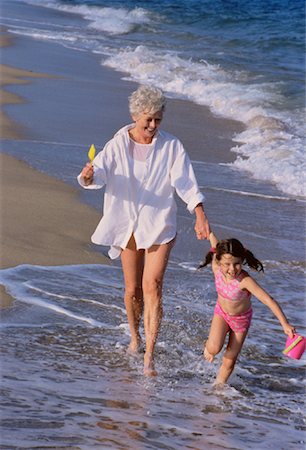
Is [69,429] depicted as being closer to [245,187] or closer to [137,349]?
[137,349]

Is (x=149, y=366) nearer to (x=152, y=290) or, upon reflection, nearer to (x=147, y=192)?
(x=152, y=290)

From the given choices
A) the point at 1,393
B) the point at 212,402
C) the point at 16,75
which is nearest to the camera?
the point at 1,393

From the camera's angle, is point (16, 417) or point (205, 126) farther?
point (205, 126)

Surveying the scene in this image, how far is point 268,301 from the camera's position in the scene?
5.50 meters

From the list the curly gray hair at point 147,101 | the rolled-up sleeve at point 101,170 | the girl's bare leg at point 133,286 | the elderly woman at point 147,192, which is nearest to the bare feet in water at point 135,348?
the girl's bare leg at point 133,286

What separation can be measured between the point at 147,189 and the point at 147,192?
2cm

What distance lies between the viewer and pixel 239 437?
16.4 ft

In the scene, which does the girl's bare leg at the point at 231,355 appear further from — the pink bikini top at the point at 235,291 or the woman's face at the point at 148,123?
the woman's face at the point at 148,123

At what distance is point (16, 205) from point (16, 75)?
9.09 meters

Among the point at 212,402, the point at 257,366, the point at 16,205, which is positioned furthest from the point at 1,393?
the point at 16,205

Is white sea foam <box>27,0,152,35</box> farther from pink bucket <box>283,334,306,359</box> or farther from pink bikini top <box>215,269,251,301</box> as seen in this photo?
pink bucket <box>283,334,306,359</box>

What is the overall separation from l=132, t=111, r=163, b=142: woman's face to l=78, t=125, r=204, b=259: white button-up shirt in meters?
0.08

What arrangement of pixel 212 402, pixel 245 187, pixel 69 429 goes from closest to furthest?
1. pixel 69 429
2. pixel 212 402
3. pixel 245 187

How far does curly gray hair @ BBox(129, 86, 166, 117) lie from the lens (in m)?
5.85
